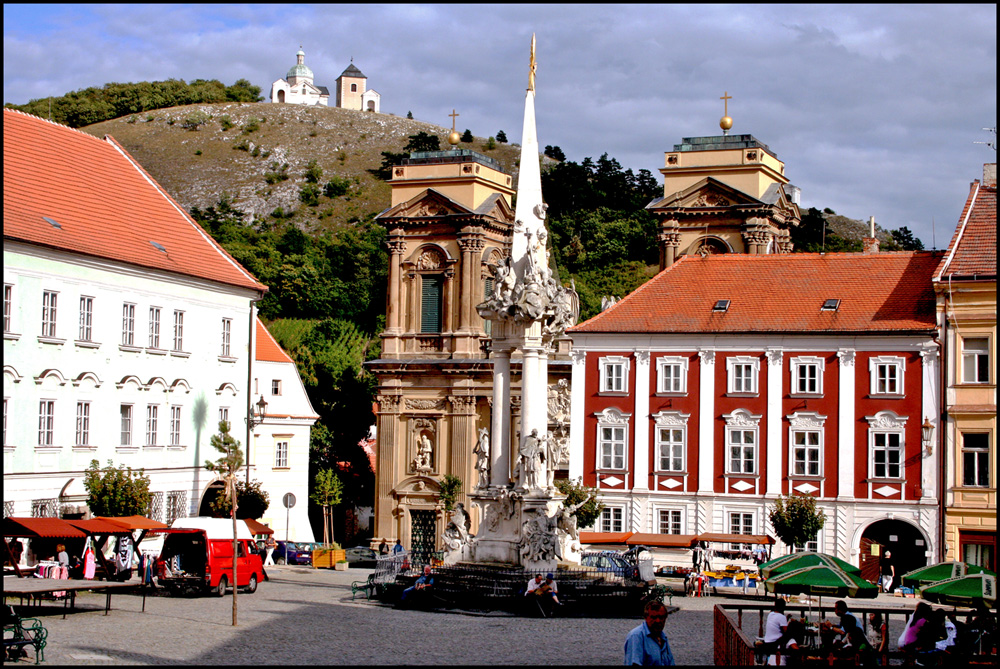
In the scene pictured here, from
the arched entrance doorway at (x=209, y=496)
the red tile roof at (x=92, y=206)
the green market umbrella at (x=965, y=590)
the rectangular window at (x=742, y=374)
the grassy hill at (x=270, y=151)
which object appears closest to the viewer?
the green market umbrella at (x=965, y=590)

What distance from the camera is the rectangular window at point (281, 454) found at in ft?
163

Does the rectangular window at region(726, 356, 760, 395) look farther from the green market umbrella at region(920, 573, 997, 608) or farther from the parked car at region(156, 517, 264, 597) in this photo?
the green market umbrella at region(920, 573, 997, 608)

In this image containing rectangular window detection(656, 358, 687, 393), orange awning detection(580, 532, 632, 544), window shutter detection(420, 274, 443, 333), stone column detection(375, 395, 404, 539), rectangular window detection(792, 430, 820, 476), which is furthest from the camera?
window shutter detection(420, 274, 443, 333)

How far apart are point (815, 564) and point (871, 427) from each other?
748 inches

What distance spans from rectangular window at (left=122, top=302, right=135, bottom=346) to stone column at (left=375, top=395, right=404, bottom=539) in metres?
16.5

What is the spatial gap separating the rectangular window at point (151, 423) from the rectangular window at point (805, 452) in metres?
19.6

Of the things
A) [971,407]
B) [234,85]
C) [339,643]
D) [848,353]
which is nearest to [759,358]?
[848,353]

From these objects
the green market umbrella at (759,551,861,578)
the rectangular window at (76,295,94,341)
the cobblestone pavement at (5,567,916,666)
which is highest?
the rectangular window at (76,295,94,341)

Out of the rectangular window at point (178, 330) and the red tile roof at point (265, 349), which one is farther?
the red tile roof at point (265, 349)

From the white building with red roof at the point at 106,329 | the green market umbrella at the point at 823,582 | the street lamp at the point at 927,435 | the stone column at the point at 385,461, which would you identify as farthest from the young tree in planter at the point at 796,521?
the stone column at the point at 385,461

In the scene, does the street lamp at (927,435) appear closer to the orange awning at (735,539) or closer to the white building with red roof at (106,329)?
the orange awning at (735,539)

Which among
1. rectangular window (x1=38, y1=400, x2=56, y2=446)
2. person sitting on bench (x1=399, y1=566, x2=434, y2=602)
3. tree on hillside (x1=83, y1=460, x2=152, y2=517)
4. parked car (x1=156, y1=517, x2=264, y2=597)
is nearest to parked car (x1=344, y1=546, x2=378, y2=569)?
tree on hillside (x1=83, y1=460, x2=152, y2=517)

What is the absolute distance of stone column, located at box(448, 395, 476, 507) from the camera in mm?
52406

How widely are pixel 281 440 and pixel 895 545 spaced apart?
22.3 m
